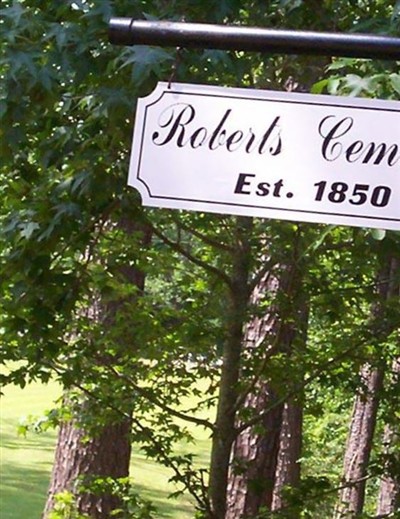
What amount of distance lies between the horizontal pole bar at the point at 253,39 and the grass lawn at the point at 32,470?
13.6 m

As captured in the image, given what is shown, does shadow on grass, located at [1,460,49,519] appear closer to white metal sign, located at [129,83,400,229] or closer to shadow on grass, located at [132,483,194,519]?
shadow on grass, located at [132,483,194,519]

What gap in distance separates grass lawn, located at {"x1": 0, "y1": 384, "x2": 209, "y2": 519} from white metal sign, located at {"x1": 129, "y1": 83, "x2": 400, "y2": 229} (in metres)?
13.6

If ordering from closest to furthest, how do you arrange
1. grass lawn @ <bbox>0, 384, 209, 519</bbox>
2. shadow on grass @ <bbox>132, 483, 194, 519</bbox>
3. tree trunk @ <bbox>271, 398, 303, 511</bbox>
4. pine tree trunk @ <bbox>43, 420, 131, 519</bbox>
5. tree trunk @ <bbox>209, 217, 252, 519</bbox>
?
tree trunk @ <bbox>209, 217, 252, 519</bbox> → pine tree trunk @ <bbox>43, 420, 131, 519</bbox> → tree trunk @ <bbox>271, 398, 303, 511</bbox> → shadow on grass @ <bbox>132, 483, 194, 519</bbox> → grass lawn @ <bbox>0, 384, 209, 519</bbox>

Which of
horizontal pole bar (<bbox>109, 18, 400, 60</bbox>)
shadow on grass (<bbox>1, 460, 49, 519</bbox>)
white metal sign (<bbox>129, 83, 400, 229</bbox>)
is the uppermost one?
horizontal pole bar (<bbox>109, 18, 400, 60</bbox>)

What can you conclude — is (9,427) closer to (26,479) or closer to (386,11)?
(26,479)

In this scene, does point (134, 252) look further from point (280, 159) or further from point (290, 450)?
point (290, 450)

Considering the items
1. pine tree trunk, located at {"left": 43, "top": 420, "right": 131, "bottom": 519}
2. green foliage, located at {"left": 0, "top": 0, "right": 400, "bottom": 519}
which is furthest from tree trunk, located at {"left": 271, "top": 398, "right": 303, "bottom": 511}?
green foliage, located at {"left": 0, "top": 0, "right": 400, "bottom": 519}

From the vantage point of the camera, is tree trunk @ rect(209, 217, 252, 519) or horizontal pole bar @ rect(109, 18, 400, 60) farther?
tree trunk @ rect(209, 217, 252, 519)

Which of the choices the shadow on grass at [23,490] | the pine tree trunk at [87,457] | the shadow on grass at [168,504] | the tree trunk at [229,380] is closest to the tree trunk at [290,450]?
the shadow on grass at [168,504]

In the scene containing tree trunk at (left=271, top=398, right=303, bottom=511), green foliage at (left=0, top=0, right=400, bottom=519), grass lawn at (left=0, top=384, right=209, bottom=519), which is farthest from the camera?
grass lawn at (left=0, top=384, right=209, bottom=519)

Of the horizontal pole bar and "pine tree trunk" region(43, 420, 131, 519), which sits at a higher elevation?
the horizontal pole bar

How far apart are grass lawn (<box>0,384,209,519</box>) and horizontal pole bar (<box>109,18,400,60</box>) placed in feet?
44.7

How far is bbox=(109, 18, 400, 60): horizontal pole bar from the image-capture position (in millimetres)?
1557

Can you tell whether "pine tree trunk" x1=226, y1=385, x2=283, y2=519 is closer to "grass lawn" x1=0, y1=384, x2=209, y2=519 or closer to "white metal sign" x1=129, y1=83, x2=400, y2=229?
"white metal sign" x1=129, y1=83, x2=400, y2=229
